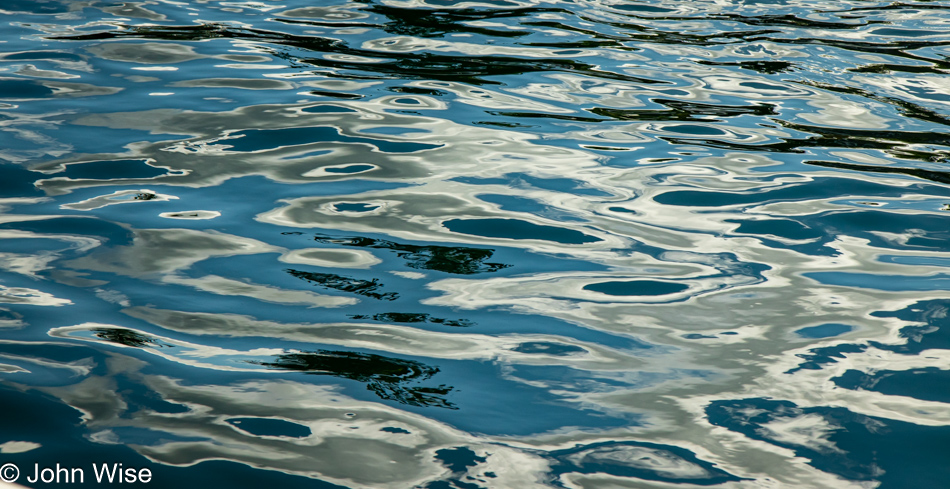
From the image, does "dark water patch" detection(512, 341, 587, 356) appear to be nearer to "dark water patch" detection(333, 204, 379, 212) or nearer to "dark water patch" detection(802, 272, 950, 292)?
"dark water patch" detection(802, 272, 950, 292)

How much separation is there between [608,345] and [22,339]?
1.49 metres

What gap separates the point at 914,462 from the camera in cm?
158

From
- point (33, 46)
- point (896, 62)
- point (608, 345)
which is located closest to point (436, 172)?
point (608, 345)

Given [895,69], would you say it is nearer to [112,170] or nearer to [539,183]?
[539,183]

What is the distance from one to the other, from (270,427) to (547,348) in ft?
2.39

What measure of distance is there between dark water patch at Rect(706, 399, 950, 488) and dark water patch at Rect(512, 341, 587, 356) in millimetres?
378

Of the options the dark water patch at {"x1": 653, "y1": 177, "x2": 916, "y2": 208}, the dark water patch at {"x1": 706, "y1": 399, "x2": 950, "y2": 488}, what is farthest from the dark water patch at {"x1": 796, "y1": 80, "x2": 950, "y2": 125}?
the dark water patch at {"x1": 706, "y1": 399, "x2": 950, "y2": 488}

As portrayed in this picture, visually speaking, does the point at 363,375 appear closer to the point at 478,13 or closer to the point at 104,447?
the point at 104,447

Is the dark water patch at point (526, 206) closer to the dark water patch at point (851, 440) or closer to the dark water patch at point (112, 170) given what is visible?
the dark water patch at point (851, 440)

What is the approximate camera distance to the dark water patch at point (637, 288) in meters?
2.29

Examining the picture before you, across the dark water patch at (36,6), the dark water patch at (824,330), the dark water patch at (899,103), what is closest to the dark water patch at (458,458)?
the dark water patch at (824,330)

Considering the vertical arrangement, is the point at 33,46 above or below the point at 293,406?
above

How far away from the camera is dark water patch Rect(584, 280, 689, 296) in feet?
7.52

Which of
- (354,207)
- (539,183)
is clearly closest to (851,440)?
(539,183)
